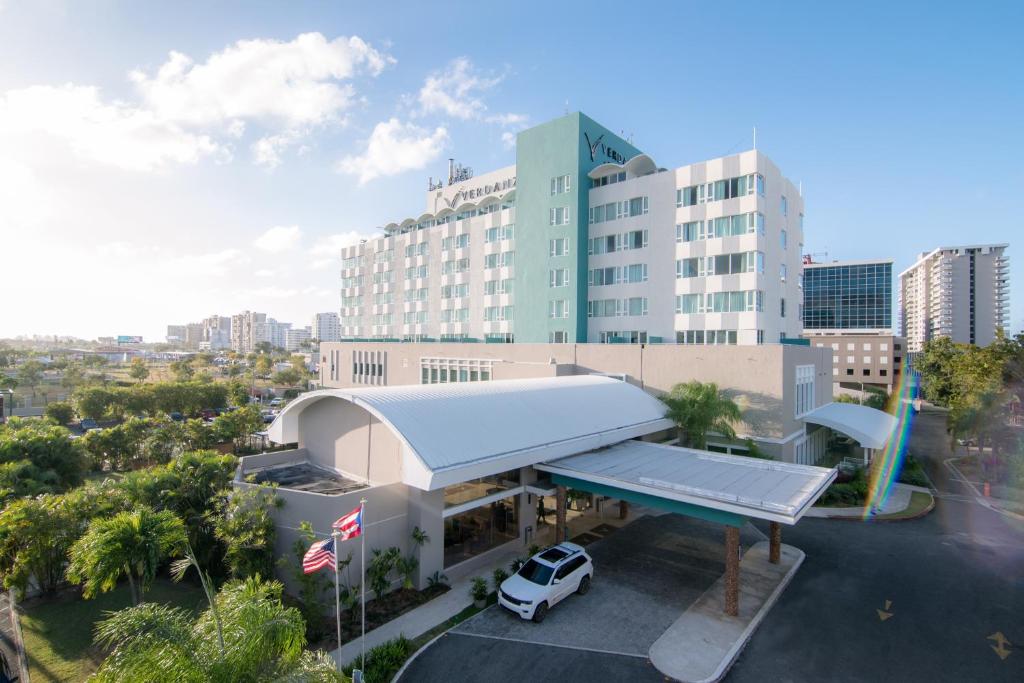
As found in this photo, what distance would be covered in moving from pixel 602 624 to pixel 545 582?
6.90 ft

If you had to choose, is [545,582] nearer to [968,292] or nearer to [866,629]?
[866,629]

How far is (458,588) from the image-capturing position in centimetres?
1861

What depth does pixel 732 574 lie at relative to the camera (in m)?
16.5

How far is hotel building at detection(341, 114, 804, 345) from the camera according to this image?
117 feet

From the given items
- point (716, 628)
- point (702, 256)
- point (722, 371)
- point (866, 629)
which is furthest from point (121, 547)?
point (702, 256)

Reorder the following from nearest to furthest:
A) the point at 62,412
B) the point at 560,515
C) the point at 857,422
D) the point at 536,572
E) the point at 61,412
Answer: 1. the point at 536,572
2. the point at 560,515
3. the point at 857,422
4. the point at 61,412
5. the point at 62,412

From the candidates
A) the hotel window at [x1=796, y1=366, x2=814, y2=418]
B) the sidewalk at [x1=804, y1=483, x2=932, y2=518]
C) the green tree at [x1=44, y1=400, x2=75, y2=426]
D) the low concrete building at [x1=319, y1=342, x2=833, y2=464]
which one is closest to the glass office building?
the hotel window at [x1=796, y1=366, x2=814, y2=418]

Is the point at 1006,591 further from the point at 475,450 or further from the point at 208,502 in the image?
the point at 208,502

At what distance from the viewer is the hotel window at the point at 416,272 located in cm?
6059

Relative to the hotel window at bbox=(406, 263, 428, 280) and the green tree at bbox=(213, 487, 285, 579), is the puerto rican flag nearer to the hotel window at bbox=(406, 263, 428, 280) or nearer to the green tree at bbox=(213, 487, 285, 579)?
the green tree at bbox=(213, 487, 285, 579)

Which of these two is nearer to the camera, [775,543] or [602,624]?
[602,624]

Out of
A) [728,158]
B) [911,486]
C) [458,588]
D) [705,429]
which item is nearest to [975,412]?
[911,486]

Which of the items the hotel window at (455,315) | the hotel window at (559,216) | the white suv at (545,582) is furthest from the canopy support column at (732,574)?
the hotel window at (455,315)

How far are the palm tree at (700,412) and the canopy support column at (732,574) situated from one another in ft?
46.3
